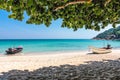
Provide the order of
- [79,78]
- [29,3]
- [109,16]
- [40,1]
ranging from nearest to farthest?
[29,3] < [40,1] < [109,16] < [79,78]

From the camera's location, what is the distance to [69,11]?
11.6 meters

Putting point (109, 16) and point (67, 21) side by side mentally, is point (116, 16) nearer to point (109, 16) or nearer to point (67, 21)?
point (109, 16)

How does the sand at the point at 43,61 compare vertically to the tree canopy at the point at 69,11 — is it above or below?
below

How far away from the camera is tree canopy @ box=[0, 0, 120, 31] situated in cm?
926

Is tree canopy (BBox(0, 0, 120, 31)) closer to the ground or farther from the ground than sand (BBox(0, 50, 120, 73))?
farther from the ground

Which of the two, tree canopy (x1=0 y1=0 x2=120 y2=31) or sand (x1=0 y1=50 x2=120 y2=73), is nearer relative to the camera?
tree canopy (x1=0 y1=0 x2=120 y2=31)

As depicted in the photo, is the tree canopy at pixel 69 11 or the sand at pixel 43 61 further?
the sand at pixel 43 61

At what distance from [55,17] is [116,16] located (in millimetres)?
3535

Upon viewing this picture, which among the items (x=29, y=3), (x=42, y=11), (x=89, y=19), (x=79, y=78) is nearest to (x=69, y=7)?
(x=42, y=11)

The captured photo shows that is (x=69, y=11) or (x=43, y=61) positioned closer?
(x=69, y=11)

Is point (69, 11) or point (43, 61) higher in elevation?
point (69, 11)

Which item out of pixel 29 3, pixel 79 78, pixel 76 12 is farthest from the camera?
pixel 79 78

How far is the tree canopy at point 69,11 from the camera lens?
9.26m

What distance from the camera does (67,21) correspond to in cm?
1248
